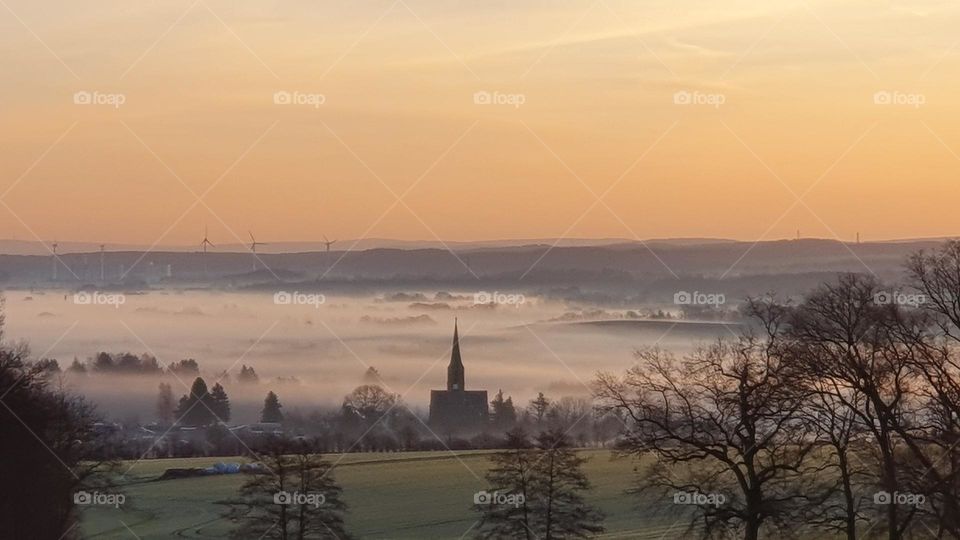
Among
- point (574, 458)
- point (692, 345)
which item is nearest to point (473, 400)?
point (692, 345)

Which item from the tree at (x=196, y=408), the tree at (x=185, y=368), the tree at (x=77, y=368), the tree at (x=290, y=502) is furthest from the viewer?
the tree at (x=185, y=368)

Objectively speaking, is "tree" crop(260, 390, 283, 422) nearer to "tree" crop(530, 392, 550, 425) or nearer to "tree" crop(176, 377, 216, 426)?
"tree" crop(176, 377, 216, 426)

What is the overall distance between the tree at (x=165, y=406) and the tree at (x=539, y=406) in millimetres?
26903

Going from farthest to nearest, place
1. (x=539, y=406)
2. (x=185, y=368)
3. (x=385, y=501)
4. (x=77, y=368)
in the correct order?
1. (x=185, y=368)
2. (x=77, y=368)
3. (x=539, y=406)
4. (x=385, y=501)

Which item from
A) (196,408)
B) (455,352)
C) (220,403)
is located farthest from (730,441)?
(455,352)

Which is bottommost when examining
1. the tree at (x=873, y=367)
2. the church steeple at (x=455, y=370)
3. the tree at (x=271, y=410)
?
the tree at (x=873, y=367)

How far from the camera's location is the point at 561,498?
7119cm

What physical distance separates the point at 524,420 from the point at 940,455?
43.9 m

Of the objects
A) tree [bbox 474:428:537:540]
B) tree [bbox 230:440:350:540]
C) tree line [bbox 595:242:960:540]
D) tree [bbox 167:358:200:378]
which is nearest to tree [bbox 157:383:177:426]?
tree [bbox 167:358:200:378]

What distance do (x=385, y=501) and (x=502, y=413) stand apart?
24322 mm

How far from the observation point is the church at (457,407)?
108438 millimetres

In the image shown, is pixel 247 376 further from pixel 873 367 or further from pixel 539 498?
pixel 873 367

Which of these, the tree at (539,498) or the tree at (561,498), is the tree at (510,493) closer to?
the tree at (539,498)

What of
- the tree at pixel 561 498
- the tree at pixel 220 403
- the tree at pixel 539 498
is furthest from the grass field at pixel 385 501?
the tree at pixel 220 403
